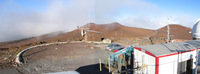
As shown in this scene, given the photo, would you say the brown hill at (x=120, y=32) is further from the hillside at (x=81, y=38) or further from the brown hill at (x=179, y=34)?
the brown hill at (x=179, y=34)

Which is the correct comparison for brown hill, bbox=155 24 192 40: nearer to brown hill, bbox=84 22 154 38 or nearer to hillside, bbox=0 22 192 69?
hillside, bbox=0 22 192 69

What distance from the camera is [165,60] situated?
19.1ft

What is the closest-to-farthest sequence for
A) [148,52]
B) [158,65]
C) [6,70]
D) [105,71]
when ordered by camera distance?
1. [158,65]
2. [148,52]
3. [105,71]
4. [6,70]

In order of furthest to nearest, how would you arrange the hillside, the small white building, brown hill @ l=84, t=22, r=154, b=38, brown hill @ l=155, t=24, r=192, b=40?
brown hill @ l=84, t=22, r=154, b=38 < brown hill @ l=155, t=24, r=192, b=40 < the hillside < the small white building

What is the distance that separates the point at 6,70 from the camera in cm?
1002

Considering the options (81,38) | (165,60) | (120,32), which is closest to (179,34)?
(120,32)

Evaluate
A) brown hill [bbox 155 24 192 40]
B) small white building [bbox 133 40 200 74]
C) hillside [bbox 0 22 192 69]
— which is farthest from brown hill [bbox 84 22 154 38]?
small white building [bbox 133 40 200 74]

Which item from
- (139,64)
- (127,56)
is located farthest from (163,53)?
(127,56)

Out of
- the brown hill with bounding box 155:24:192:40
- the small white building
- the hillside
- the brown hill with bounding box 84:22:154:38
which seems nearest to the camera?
the small white building

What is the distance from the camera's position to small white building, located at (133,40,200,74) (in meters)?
5.77

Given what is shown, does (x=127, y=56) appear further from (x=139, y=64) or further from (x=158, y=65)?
(x=158, y=65)

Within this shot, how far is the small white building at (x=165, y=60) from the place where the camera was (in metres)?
5.77

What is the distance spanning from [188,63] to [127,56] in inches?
153

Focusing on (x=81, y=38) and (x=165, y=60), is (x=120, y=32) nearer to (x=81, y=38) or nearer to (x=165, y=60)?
(x=81, y=38)
